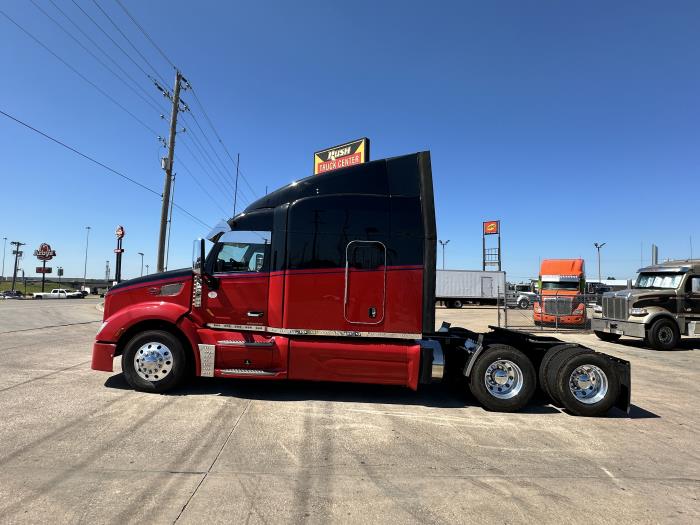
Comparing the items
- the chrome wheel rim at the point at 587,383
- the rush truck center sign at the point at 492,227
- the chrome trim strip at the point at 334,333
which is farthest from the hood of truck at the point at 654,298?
the rush truck center sign at the point at 492,227

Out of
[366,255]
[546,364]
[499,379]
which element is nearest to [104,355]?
[366,255]

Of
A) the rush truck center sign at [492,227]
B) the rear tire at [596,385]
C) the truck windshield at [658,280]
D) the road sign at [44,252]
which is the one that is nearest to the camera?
the rear tire at [596,385]

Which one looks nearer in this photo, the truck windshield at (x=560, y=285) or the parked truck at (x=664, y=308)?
the parked truck at (x=664, y=308)

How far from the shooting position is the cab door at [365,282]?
5867 millimetres

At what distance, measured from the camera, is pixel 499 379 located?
5848 mm

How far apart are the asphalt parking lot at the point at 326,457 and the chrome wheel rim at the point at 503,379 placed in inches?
12.0

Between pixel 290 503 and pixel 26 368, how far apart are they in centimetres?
699

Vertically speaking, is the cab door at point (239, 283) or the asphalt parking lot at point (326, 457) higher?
the cab door at point (239, 283)

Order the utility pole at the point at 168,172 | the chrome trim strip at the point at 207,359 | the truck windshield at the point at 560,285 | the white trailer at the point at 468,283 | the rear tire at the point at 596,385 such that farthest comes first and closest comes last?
the white trailer at the point at 468,283 < the truck windshield at the point at 560,285 < the utility pole at the point at 168,172 < the chrome trim strip at the point at 207,359 < the rear tire at the point at 596,385

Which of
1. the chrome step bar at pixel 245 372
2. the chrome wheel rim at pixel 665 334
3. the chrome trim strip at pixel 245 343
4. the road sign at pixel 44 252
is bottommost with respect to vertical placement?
the chrome step bar at pixel 245 372

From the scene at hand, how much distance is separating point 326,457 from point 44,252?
96554 millimetres

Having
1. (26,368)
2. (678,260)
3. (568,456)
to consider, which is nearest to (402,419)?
(568,456)

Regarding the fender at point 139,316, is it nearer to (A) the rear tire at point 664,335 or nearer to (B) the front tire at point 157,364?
(B) the front tire at point 157,364

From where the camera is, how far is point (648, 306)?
13328 millimetres
